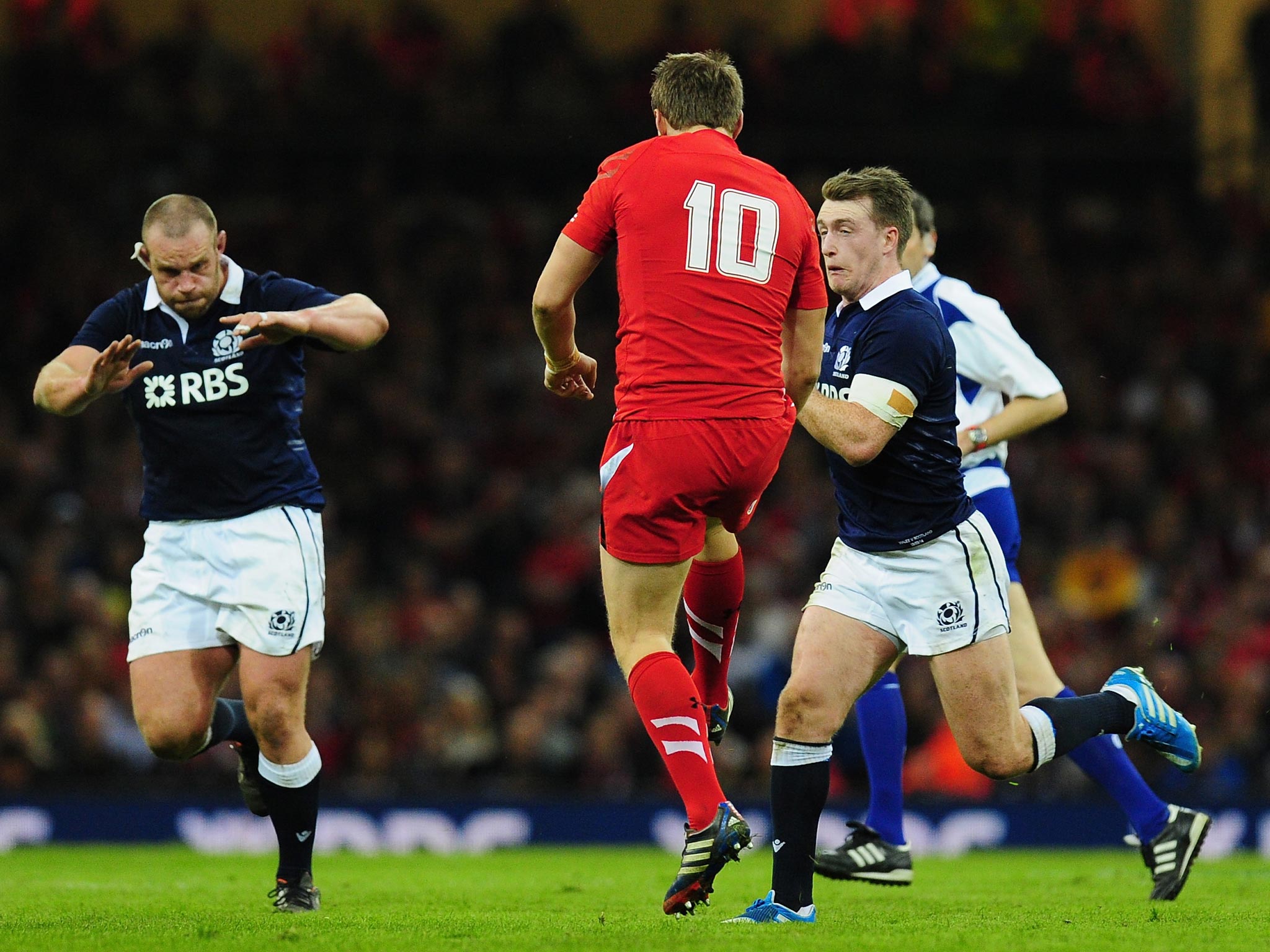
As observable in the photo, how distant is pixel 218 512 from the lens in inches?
254

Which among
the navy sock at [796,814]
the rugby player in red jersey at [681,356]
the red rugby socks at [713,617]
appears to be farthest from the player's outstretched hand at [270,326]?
the navy sock at [796,814]

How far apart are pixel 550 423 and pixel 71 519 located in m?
4.36

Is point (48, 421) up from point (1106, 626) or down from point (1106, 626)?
up

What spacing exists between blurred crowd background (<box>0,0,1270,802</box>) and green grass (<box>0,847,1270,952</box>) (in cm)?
278

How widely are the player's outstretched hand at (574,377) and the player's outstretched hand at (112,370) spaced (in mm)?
1464

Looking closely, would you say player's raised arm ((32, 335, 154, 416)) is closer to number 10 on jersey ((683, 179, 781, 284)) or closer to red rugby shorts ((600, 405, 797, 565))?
red rugby shorts ((600, 405, 797, 565))

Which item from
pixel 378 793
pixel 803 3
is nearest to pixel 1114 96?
pixel 803 3

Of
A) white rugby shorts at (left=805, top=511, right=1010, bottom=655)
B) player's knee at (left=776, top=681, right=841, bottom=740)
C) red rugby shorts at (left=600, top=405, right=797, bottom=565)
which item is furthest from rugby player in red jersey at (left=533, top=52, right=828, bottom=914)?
white rugby shorts at (left=805, top=511, right=1010, bottom=655)

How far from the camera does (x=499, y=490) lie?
49.0 feet

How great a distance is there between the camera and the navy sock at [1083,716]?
616 centimetres

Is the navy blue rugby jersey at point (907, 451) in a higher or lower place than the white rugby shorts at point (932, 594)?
higher

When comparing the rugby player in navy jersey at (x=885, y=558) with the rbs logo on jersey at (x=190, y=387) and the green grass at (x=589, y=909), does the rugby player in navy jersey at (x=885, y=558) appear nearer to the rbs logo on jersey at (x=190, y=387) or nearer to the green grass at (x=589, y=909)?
the green grass at (x=589, y=909)

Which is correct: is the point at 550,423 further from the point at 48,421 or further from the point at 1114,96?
the point at 1114,96

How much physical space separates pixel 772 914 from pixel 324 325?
2.57 m
